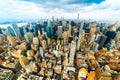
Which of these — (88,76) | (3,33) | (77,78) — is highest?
(3,33)

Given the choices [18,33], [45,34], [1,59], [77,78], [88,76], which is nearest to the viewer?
[88,76]

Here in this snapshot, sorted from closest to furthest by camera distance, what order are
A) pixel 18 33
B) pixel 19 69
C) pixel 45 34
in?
1. pixel 19 69
2. pixel 45 34
3. pixel 18 33

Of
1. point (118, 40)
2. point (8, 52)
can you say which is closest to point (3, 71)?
point (8, 52)

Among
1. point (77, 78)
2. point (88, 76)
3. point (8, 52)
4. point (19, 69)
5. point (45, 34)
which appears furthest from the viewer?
point (45, 34)

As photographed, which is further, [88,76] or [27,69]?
[27,69]

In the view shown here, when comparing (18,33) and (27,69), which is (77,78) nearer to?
(27,69)

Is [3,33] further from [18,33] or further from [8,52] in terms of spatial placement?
[8,52]

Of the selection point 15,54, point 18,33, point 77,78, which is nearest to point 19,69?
point 15,54

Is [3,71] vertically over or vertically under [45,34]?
under

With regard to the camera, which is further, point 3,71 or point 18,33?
point 18,33
